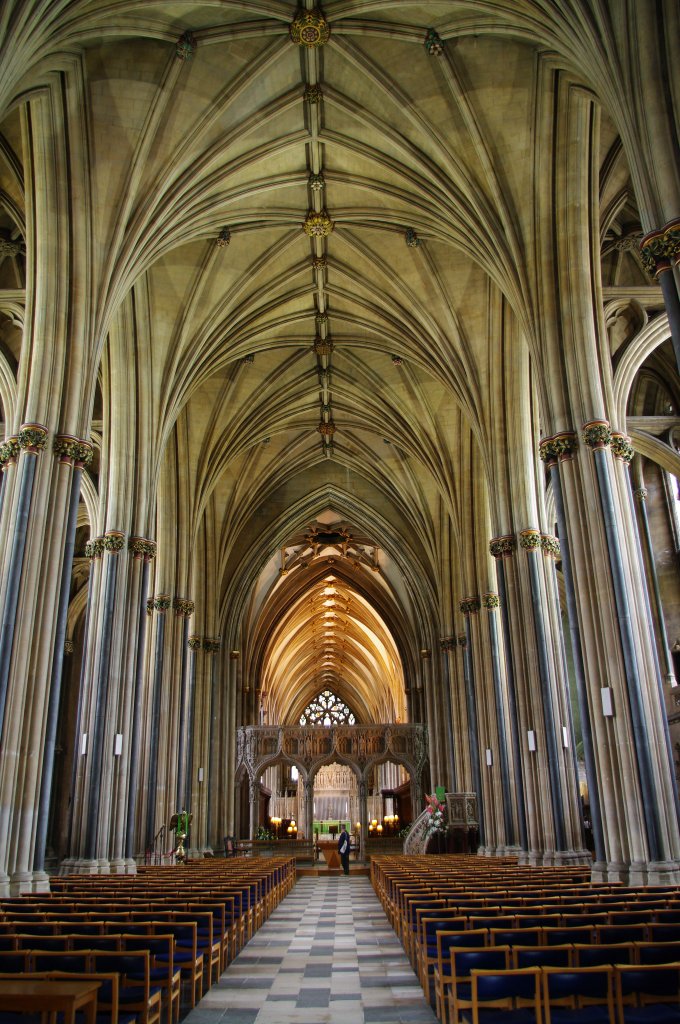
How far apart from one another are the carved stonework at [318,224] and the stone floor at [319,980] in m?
15.9

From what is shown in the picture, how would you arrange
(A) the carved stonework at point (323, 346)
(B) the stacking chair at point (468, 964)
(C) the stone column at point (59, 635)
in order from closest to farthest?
(B) the stacking chair at point (468, 964), (C) the stone column at point (59, 635), (A) the carved stonework at point (323, 346)

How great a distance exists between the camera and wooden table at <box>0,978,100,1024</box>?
3734 millimetres

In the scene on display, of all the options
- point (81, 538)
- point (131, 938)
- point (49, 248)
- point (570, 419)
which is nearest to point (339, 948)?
point (131, 938)

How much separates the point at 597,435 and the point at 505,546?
5813 millimetres

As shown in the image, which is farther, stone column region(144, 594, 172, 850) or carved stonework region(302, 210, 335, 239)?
stone column region(144, 594, 172, 850)

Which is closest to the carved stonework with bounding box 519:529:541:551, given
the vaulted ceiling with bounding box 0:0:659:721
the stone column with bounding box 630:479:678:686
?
the vaulted ceiling with bounding box 0:0:659:721

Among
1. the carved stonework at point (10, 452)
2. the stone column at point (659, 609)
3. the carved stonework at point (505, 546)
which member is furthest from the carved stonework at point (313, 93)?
the stone column at point (659, 609)

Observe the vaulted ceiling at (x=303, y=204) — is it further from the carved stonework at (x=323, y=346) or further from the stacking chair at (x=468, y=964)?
the stacking chair at (x=468, y=964)

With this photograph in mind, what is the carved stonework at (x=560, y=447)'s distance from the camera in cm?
1514

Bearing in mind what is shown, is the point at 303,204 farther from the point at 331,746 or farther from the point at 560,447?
the point at 331,746

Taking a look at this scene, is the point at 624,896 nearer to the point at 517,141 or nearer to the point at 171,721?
the point at 517,141

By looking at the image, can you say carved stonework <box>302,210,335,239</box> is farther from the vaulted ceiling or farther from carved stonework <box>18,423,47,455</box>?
carved stonework <box>18,423,47,455</box>

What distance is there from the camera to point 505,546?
2019 cm

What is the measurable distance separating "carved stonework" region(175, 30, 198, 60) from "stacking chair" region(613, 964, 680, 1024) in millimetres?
16199
